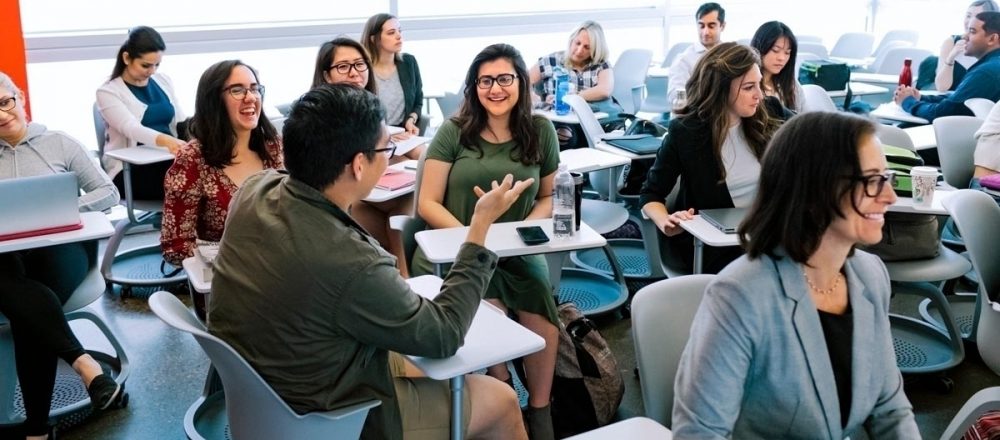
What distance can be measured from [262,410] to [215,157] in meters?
1.40

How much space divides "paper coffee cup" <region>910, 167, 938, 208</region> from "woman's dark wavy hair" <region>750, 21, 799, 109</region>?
1.21 m

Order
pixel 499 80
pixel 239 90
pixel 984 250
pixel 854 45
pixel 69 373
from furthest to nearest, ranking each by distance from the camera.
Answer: pixel 854 45, pixel 69 373, pixel 499 80, pixel 239 90, pixel 984 250

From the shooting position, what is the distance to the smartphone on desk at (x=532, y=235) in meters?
2.98

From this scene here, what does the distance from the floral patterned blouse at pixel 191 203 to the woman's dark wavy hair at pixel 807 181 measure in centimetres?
199

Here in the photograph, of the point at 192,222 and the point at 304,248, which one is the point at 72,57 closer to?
the point at 192,222

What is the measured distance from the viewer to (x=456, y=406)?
218 centimetres

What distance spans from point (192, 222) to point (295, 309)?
4.36 feet

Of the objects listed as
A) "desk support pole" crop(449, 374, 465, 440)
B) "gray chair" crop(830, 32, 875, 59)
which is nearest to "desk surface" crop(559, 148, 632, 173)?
"desk support pole" crop(449, 374, 465, 440)

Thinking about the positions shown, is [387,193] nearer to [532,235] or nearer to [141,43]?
[532,235]

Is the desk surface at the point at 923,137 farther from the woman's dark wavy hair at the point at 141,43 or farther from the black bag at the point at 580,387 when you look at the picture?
the woman's dark wavy hair at the point at 141,43

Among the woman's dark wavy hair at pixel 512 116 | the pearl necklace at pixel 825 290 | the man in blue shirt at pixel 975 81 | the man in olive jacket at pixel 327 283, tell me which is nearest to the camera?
the pearl necklace at pixel 825 290

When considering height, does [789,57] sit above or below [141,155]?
above

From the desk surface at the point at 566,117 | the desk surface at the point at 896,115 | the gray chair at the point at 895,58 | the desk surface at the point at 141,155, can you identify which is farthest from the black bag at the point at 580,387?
the gray chair at the point at 895,58

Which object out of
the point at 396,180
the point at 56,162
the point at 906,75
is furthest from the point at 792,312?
the point at 906,75
